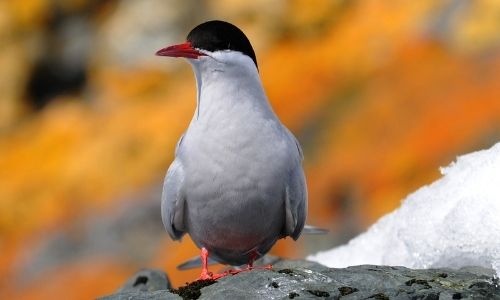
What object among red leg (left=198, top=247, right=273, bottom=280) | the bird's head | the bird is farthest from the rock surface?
the bird's head

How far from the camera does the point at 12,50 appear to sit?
72.0 ft

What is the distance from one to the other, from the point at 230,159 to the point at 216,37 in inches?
29.8

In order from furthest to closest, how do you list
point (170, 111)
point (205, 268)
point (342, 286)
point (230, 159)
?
point (170, 111) → point (205, 268) → point (230, 159) → point (342, 286)

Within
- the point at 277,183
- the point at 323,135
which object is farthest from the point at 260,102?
the point at 323,135

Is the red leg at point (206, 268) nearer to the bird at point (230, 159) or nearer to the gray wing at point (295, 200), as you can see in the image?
the bird at point (230, 159)

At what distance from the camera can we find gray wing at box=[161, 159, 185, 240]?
5879mm

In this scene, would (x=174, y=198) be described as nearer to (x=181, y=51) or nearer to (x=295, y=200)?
(x=295, y=200)

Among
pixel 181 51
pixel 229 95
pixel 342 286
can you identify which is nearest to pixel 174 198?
pixel 229 95

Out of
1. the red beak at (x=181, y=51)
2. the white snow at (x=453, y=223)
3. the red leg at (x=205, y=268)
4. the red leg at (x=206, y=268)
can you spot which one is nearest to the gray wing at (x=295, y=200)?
the red leg at (x=206, y=268)

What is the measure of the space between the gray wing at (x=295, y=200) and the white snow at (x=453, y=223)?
798 mm

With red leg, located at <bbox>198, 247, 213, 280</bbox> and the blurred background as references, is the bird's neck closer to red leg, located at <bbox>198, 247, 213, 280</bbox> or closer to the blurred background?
red leg, located at <bbox>198, 247, 213, 280</bbox>

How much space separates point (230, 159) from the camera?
18.4ft

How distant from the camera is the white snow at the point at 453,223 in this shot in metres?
5.77

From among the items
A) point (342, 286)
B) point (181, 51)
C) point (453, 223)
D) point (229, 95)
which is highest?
point (181, 51)
